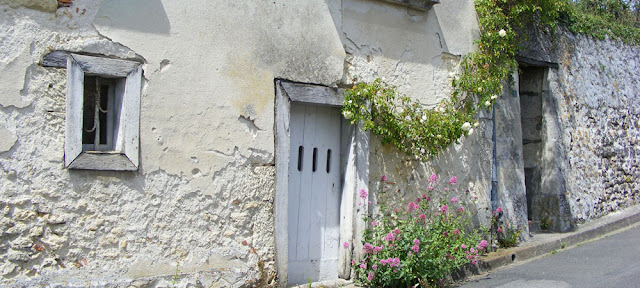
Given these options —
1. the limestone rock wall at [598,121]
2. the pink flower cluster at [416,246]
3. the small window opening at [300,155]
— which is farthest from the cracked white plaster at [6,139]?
the limestone rock wall at [598,121]

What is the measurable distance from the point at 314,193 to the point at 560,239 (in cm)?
400

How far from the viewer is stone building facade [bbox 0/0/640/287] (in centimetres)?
456

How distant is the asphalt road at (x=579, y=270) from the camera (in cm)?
624

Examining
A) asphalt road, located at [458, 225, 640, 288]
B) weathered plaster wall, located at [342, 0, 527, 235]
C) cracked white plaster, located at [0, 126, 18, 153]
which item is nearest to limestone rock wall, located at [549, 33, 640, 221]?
asphalt road, located at [458, 225, 640, 288]

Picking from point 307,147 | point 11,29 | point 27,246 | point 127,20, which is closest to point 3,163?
point 27,246

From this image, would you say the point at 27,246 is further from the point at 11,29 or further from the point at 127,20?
the point at 127,20

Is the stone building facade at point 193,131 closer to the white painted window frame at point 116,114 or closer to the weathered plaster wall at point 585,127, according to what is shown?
the white painted window frame at point 116,114

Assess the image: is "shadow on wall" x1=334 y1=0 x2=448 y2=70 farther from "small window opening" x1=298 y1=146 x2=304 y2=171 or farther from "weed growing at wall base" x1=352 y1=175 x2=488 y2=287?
"weed growing at wall base" x1=352 y1=175 x2=488 y2=287

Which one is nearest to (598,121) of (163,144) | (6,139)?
(163,144)

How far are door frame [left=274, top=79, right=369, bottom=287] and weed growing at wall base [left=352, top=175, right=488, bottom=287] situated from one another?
6.2 inches

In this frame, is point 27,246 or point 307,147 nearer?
point 27,246

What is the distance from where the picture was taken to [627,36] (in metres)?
10.8

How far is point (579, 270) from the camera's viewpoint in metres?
6.84

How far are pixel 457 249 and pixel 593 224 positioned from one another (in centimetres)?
350
